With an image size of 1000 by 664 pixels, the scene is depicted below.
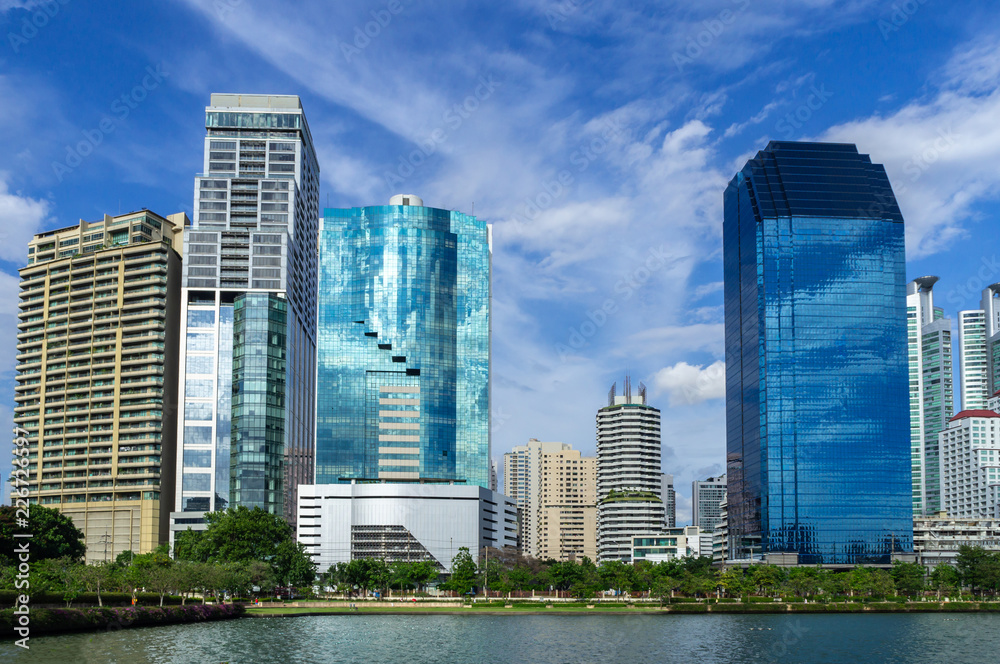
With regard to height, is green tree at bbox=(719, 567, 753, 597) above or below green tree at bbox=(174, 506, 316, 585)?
below

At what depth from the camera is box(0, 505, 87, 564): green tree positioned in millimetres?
141125

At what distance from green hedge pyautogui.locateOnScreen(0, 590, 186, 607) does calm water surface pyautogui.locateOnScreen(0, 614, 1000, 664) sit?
6.18 m

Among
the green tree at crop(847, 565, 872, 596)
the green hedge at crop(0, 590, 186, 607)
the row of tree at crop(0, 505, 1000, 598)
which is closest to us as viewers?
the green hedge at crop(0, 590, 186, 607)

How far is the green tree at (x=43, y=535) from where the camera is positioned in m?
141

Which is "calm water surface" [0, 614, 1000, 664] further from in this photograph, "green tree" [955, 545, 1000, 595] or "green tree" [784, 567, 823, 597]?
"green tree" [955, 545, 1000, 595]

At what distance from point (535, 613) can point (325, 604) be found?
37.5 meters

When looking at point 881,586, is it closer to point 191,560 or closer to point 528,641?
point 528,641

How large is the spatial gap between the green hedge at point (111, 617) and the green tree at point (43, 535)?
33.8 meters

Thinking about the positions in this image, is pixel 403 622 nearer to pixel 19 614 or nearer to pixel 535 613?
pixel 535 613

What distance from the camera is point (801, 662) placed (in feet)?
277

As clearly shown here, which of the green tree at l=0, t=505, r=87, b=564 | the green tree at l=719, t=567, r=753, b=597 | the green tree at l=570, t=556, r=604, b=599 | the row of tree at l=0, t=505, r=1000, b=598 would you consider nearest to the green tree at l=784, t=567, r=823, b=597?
the row of tree at l=0, t=505, r=1000, b=598

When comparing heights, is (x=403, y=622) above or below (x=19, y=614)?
below

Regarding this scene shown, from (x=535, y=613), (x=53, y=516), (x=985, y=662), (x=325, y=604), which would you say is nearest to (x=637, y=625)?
(x=535, y=613)

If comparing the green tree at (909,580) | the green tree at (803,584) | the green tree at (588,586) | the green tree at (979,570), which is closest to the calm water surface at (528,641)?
the green tree at (803,584)
